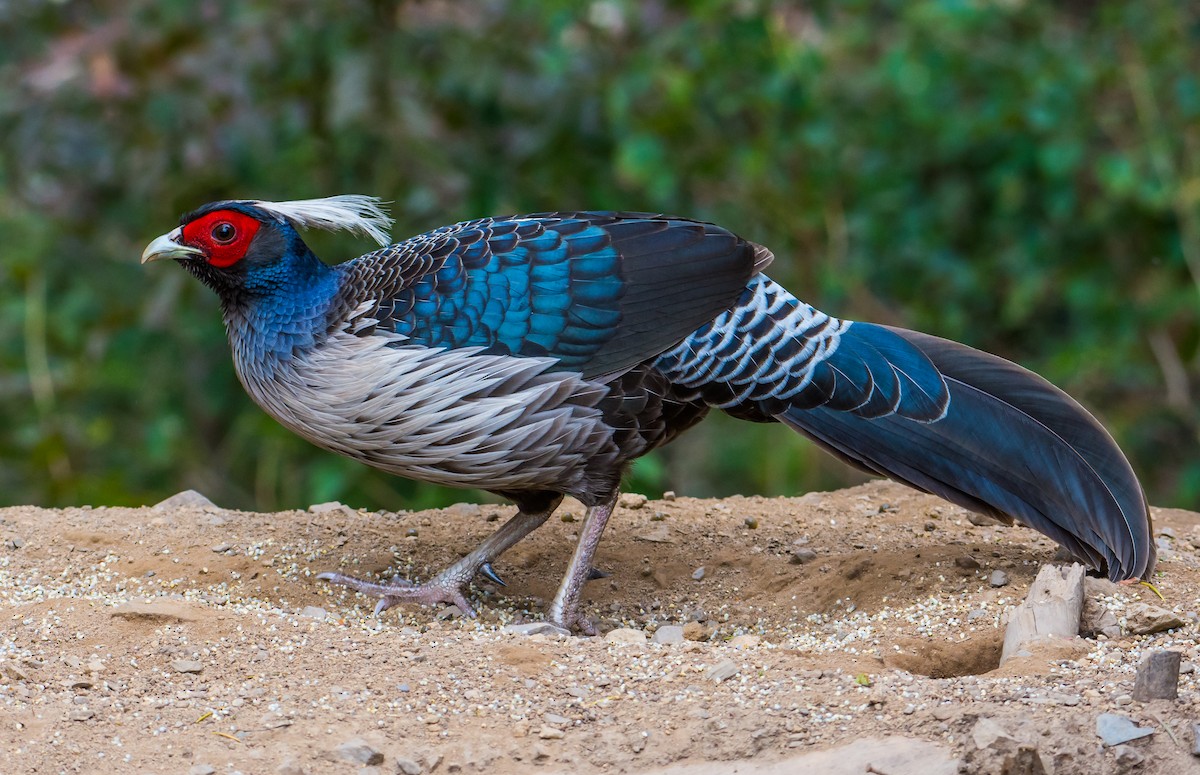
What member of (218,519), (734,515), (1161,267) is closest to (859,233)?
(1161,267)

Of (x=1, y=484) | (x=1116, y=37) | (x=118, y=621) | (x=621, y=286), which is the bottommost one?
(x=1, y=484)

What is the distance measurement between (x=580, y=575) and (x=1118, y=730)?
2053 mm

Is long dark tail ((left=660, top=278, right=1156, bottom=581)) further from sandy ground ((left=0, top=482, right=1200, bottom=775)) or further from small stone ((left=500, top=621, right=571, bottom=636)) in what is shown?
small stone ((left=500, top=621, right=571, bottom=636))

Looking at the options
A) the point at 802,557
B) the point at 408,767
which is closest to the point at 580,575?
the point at 802,557

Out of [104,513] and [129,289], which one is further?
[129,289]

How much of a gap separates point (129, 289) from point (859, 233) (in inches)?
156

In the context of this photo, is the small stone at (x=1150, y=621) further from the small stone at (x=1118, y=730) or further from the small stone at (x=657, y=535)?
the small stone at (x=657, y=535)

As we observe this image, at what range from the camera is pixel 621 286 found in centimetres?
467

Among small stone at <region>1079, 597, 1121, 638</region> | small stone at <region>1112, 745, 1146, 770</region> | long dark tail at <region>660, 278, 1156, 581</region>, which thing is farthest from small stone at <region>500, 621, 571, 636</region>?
small stone at <region>1112, 745, 1146, 770</region>

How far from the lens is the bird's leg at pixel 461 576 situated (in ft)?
16.0

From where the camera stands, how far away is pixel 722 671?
3.56 metres

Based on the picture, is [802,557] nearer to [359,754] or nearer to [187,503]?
[359,754]

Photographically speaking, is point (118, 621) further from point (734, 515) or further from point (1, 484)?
point (1, 484)

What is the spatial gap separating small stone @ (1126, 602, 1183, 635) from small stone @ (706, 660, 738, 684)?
3.87 ft
